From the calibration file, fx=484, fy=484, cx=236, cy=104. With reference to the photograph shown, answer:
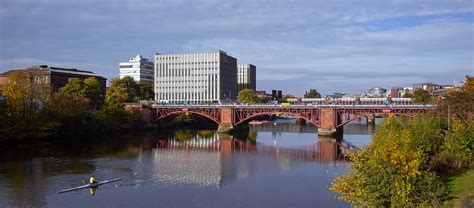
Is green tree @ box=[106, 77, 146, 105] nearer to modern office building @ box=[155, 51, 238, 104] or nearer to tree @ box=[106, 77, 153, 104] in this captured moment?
tree @ box=[106, 77, 153, 104]

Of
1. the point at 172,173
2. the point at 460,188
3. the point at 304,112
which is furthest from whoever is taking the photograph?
the point at 304,112

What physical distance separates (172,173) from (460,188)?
29.0 metres

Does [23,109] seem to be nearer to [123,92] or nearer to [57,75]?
[123,92]

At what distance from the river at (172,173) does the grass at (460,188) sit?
7.83 meters

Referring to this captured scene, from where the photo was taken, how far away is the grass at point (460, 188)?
972 inches

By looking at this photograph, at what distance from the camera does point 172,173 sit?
49188 millimetres

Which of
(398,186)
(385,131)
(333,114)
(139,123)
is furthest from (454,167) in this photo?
(139,123)

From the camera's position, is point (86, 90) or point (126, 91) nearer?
point (86, 90)

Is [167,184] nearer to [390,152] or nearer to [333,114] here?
[390,152]

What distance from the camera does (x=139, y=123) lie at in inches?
4419

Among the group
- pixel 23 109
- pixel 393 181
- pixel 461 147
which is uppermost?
pixel 23 109

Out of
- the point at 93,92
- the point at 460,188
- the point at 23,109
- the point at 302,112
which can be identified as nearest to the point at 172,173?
the point at 460,188

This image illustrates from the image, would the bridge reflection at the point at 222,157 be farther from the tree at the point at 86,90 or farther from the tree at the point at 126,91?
the tree at the point at 126,91

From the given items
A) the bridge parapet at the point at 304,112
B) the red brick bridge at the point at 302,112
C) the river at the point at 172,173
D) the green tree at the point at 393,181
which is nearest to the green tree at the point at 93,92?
the red brick bridge at the point at 302,112
